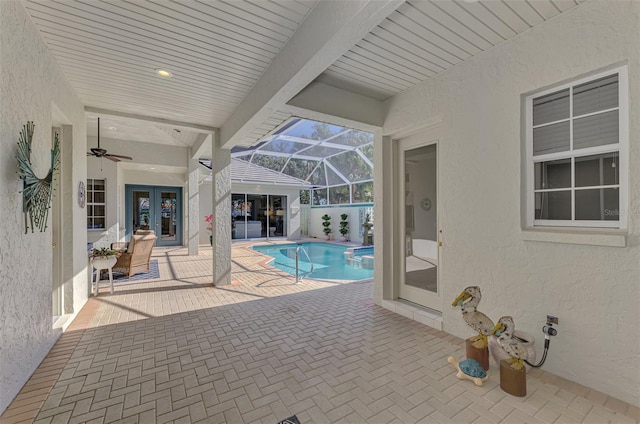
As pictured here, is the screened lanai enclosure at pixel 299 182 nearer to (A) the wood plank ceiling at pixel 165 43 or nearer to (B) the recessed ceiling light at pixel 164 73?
(A) the wood plank ceiling at pixel 165 43

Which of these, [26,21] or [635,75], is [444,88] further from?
[26,21]

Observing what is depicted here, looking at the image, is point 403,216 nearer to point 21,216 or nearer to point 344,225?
point 21,216

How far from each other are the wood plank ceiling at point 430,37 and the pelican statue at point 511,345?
9.01 ft

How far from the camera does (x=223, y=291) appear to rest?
5.39 meters

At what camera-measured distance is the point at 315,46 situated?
2.50 m

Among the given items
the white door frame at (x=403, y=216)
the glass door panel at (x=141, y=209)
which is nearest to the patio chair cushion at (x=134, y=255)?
the white door frame at (x=403, y=216)

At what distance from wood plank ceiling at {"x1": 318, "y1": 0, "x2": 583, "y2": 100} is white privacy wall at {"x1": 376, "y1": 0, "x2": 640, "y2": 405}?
0.50ft

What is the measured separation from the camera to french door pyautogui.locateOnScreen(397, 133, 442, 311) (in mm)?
3994

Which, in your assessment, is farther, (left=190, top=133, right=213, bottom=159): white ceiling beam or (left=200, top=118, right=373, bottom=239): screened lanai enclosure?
(left=200, top=118, right=373, bottom=239): screened lanai enclosure

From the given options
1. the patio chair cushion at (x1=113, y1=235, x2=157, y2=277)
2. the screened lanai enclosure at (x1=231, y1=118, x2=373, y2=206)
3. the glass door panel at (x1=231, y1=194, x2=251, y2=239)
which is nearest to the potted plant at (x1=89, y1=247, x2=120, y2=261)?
the patio chair cushion at (x1=113, y1=235, x2=157, y2=277)

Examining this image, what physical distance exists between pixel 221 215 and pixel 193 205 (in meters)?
4.15

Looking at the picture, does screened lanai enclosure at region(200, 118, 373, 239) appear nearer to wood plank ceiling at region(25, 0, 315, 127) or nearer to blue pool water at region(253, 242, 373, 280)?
blue pool water at region(253, 242, 373, 280)

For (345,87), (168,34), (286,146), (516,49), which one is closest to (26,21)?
(168,34)

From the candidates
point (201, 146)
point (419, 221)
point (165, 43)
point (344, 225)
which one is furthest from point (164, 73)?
point (344, 225)
